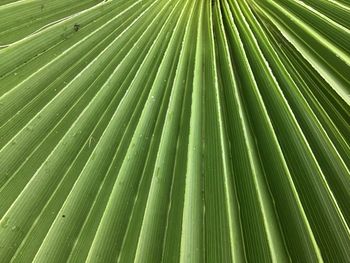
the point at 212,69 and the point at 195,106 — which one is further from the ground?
the point at 212,69

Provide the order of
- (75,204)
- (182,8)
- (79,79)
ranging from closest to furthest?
(75,204)
(79,79)
(182,8)

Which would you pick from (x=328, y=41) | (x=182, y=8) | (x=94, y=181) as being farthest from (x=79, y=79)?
(x=328, y=41)

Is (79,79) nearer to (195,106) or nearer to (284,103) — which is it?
(195,106)

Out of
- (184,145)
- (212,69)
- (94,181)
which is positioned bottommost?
(94,181)

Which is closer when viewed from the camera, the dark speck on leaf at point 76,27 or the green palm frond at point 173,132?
the green palm frond at point 173,132

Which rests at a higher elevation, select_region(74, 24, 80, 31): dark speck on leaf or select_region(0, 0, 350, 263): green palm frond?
select_region(74, 24, 80, 31): dark speck on leaf

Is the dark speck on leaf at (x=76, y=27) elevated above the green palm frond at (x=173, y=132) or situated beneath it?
elevated above

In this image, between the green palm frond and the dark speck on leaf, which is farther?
the dark speck on leaf

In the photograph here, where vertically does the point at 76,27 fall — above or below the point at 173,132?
above

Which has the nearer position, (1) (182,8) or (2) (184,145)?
(2) (184,145)

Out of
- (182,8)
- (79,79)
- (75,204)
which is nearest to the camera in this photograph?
(75,204)
